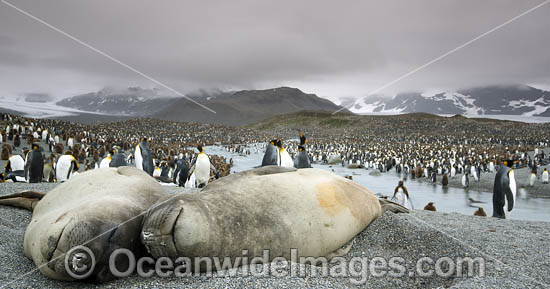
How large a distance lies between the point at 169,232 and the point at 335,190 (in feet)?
6.02

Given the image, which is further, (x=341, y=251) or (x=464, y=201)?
(x=464, y=201)

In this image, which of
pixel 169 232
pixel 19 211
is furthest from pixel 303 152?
pixel 169 232

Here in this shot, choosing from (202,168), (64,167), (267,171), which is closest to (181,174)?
(202,168)

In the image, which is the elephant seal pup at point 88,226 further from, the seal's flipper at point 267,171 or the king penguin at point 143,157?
the king penguin at point 143,157

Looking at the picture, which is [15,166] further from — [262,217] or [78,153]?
[262,217]

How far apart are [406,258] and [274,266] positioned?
1.65m

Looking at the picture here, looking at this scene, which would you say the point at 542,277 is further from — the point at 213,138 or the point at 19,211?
the point at 213,138

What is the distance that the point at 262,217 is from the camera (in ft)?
9.01

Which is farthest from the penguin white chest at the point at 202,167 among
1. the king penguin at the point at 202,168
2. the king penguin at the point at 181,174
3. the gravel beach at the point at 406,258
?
the gravel beach at the point at 406,258

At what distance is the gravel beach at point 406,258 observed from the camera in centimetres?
241

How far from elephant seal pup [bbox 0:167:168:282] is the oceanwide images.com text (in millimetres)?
57

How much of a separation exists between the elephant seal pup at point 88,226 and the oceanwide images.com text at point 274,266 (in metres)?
0.06

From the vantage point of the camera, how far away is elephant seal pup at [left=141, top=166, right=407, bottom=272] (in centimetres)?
228

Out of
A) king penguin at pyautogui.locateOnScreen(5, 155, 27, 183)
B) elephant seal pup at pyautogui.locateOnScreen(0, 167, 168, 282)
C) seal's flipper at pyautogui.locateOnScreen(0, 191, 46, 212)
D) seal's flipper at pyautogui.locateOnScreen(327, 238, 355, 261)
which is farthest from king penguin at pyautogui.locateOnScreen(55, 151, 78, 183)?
seal's flipper at pyautogui.locateOnScreen(327, 238, 355, 261)
